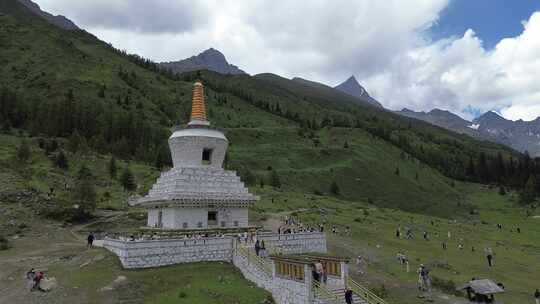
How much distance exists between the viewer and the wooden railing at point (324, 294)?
21.9 metres

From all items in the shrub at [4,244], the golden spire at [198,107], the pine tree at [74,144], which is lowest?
the shrub at [4,244]

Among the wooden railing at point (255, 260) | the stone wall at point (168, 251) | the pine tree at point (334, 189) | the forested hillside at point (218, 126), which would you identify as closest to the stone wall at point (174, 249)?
the stone wall at point (168, 251)

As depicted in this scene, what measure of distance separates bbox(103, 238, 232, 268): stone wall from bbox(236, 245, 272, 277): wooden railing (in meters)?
1.29

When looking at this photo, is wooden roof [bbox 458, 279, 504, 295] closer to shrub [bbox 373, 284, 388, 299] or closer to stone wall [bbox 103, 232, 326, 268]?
shrub [bbox 373, 284, 388, 299]

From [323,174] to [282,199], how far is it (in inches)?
1638

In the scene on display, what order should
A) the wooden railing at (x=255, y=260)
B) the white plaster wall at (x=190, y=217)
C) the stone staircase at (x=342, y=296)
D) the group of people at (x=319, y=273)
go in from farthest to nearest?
the white plaster wall at (x=190, y=217)
the wooden railing at (x=255, y=260)
the group of people at (x=319, y=273)
the stone staircase at (x=342, y=296)

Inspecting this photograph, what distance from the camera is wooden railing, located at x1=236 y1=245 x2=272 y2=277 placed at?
2619 cm

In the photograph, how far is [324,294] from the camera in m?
22.1

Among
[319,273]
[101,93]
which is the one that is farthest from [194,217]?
[101,93]

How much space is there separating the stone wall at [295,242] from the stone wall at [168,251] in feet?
10.6

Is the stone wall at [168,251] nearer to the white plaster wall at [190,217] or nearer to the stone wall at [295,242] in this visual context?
the stone wall at [295,242]

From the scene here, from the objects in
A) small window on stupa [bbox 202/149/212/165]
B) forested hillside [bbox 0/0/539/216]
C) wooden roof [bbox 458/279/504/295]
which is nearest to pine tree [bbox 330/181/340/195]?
forested hillside [bbox 0/0/539/216]

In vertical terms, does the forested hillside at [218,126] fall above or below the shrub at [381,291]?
above

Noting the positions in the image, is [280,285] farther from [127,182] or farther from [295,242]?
[127,182]
